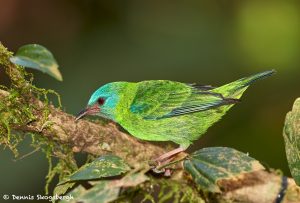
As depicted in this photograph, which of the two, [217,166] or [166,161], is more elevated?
[217,166]

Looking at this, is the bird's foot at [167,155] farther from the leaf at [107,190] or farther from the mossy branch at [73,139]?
the leaf at [107,190]

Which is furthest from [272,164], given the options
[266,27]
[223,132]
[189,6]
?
[189,6]

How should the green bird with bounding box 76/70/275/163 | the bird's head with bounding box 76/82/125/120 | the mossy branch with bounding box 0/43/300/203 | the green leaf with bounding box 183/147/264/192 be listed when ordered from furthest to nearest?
the bird's head with bounding box 76/82/125/120 < the green bird with bounding box 76/70/275/163 < the mossy branch with bounding box 0/43/300/203 < the green leaf with bounding box 183/147/264/192

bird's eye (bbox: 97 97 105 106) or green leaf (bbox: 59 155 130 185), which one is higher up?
bird's eye (bbox: 97 97 105 106)

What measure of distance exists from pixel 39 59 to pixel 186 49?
366cm

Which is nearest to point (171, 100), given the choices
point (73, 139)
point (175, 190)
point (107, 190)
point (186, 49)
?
point (175, 190)

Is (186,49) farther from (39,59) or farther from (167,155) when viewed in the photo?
(39,59)

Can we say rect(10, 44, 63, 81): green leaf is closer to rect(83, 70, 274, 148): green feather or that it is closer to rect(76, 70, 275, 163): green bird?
rect(76, 70, 275, 163): green bird

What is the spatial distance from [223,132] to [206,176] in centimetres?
310

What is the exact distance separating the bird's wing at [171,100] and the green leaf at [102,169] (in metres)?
1.10

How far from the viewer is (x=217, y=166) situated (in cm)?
269

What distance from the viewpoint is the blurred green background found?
5.59m

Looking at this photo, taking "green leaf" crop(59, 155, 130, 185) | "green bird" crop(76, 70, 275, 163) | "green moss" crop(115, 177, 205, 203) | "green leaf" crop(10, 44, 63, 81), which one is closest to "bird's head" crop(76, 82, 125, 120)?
"green bird" crop(76, 70, 275, 163)

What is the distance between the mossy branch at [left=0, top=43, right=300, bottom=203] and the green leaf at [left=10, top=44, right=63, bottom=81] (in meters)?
0.53
